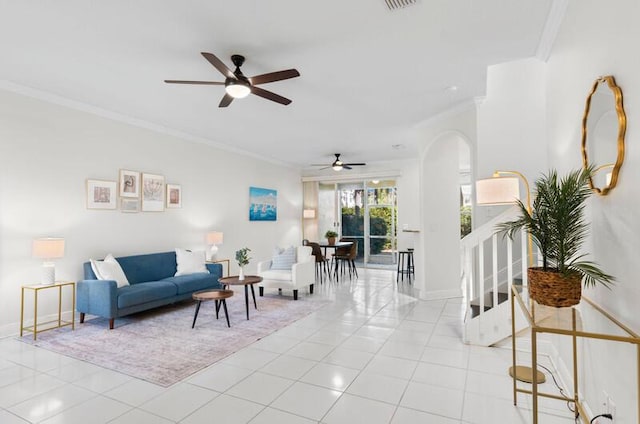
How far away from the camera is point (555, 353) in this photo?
3.08 m

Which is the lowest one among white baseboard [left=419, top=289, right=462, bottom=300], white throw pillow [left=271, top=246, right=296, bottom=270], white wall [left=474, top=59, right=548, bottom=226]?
white baseboard [left=419, top=289, right=462, bottom=300]

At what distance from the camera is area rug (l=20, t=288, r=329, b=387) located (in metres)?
3.08

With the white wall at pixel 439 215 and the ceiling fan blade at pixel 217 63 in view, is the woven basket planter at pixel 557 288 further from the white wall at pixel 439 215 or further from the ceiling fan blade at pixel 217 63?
the white wall at pixel 439 215

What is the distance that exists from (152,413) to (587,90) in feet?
11.8

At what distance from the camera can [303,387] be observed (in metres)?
2.67

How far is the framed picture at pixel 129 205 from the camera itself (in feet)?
16.6

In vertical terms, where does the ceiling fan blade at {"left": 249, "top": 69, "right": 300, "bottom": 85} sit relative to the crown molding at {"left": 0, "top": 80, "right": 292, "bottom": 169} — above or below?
below

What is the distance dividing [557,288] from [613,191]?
574 mm

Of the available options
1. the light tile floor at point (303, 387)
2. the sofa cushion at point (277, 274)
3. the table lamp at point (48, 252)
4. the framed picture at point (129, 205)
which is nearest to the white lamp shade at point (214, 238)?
the sofa cushion at point (277, 274)

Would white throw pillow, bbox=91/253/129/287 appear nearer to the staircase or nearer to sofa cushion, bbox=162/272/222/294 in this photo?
sofa cushion, bbox=162/272/222/294

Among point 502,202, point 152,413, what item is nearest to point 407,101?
point 502,202

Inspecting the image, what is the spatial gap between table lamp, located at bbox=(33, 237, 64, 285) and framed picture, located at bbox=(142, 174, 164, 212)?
1.52 m

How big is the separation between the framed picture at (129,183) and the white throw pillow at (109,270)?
108 centimetres

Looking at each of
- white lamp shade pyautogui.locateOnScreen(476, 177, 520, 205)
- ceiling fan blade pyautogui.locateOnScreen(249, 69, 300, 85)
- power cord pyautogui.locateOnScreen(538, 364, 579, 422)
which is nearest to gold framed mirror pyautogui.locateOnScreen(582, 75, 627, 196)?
white lamp shade pyautogui.locateOnScreen(476, 177, 520, 205)
